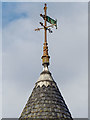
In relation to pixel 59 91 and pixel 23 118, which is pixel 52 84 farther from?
pixel 23 118

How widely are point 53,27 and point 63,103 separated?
5.38 meters

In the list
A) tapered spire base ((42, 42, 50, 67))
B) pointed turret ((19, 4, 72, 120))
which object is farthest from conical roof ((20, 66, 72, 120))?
tapered spire base ((42, 42, 50, 67))

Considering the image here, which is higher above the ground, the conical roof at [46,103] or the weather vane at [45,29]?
the weather vane at [45,29]

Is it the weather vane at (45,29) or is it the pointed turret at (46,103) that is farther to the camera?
the weather vane at (45,29)

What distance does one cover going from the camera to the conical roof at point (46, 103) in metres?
14.2

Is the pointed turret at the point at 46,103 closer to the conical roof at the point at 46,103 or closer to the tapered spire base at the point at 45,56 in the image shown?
the conical roof at the point at 46,103

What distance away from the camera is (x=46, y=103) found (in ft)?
48.2

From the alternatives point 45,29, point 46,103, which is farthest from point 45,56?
point 46,103

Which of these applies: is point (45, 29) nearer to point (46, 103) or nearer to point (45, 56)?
point (45, 56)

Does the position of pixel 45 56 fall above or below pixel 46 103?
above

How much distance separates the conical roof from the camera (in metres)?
14.2

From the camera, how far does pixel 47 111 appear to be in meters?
14.3

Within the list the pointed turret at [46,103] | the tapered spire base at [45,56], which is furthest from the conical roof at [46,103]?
the tapered spire base at [45,56]

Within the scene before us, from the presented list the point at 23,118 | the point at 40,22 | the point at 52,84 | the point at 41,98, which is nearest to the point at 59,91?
the point at 52,84
